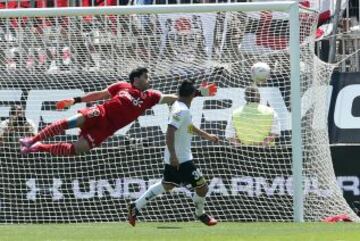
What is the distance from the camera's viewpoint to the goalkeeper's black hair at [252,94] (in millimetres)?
18469

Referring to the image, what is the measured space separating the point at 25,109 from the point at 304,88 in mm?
4472

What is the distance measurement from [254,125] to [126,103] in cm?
215

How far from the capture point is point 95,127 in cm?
1727

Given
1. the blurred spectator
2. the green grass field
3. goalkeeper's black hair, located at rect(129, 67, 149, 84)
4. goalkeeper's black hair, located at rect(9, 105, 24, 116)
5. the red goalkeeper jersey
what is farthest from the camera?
goalkeeper's black hair, located at rect(9, 105, 24, 116)

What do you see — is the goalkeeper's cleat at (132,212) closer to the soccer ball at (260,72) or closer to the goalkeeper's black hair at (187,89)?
the goalkeeper's black hair at (187,89)

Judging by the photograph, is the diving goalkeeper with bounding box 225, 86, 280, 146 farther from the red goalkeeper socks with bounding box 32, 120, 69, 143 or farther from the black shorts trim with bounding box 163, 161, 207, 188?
the red goalkeeper socks with bounding box 32, 120, 69, 143

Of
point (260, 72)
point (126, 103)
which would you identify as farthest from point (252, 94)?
point (126, 103)

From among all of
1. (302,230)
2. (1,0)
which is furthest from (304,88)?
(1,0)

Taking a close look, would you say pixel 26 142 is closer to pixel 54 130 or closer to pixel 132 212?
pixel 54 130

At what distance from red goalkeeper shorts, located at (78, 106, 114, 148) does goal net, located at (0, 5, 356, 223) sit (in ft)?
4.97

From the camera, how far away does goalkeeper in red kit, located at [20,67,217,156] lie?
55.7 ft

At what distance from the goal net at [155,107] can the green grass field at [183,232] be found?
3.53 feet

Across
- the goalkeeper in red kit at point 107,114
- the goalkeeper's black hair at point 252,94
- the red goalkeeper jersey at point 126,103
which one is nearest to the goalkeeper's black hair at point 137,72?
the goalkeeper in red kit at point 107,114

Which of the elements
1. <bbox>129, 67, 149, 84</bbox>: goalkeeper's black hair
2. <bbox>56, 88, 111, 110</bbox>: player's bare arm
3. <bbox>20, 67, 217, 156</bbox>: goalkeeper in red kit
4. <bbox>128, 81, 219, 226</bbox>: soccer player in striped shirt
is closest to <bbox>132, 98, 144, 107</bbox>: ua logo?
<bbox>20, 67, 217, 156</bbox>: goalkeeper in red kit
